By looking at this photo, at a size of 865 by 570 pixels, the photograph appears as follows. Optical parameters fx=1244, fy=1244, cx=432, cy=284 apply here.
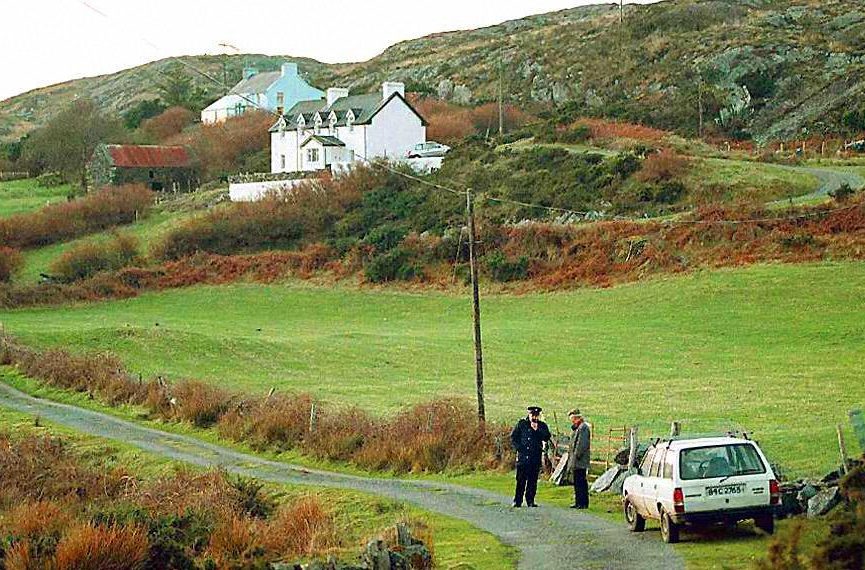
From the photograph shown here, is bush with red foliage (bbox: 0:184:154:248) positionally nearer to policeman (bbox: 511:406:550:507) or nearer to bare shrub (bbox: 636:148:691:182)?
bare shrub (bbox: 636:148:691:182)

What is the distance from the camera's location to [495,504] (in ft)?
79.9

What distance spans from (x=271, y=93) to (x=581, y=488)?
115497 mm

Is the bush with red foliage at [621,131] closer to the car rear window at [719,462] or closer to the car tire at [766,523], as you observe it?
the car rear window at [719,462]

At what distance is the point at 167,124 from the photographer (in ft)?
487

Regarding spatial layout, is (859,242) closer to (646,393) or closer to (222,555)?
(646,393)

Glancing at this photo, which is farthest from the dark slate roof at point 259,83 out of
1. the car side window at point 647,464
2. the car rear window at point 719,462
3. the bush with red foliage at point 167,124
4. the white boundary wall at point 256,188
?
the car rear window at point 719,462

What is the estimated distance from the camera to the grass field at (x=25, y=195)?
108 metres

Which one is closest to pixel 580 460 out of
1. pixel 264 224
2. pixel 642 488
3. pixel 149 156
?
pixel 642 488

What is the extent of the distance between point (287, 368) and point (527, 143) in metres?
57.2

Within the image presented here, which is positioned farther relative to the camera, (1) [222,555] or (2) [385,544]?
(1) [222,555]

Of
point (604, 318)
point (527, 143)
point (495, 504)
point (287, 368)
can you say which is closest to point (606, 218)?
point (604, 318)

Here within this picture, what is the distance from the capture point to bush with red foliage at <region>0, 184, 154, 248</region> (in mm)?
93312

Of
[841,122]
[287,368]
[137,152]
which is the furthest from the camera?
[137,152]

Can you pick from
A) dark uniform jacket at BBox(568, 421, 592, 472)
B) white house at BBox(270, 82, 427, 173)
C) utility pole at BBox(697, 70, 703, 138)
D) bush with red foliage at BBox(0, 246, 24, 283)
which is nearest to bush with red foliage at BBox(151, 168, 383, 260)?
white house at BBox(270, 82, 427, 173)
